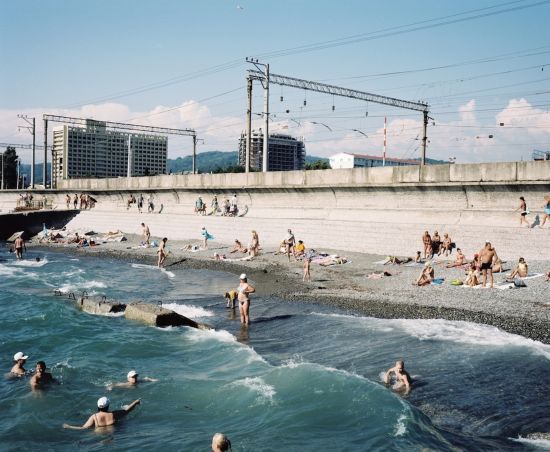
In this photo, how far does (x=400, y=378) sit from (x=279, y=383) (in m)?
2.30

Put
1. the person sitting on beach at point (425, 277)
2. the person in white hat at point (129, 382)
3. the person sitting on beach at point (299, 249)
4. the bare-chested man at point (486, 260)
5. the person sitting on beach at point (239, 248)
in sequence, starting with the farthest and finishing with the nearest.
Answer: the person sitting on beach at point (239, 248), the person sitting on beach at point (299, 249), the person sitting on beach at point (425, 277), the bare-chested man at point (486, 260), the person in white hat at point (129, 382)

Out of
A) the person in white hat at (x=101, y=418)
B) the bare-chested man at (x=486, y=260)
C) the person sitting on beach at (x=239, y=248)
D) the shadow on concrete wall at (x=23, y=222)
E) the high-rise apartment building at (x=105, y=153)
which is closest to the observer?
the person in white hat at (x=101, y=418)

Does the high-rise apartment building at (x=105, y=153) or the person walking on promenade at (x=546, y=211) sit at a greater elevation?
the high-rise apartment building at (x=105, y=153)

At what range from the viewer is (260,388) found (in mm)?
10766

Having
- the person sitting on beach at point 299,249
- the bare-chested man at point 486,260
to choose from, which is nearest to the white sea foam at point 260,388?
the bare-chested man at point 486,260

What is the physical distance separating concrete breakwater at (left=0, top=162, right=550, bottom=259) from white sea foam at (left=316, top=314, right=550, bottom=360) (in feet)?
29.7

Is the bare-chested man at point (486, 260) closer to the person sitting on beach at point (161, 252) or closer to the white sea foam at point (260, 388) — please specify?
the white sea foam at point (260, 388)

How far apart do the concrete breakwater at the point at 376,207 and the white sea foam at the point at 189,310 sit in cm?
1137

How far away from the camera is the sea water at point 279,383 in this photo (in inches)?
346

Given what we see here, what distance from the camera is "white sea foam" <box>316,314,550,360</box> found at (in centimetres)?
1233

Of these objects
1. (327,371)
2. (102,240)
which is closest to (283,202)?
(102,240)

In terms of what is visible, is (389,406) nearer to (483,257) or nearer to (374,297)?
(374,297)

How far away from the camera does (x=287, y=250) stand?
27266 mm

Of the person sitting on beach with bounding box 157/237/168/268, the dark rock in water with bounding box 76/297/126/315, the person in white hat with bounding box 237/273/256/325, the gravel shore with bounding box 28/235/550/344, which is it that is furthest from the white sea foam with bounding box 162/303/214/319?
the person sitting on beach with bounding box 157/237/168/268
